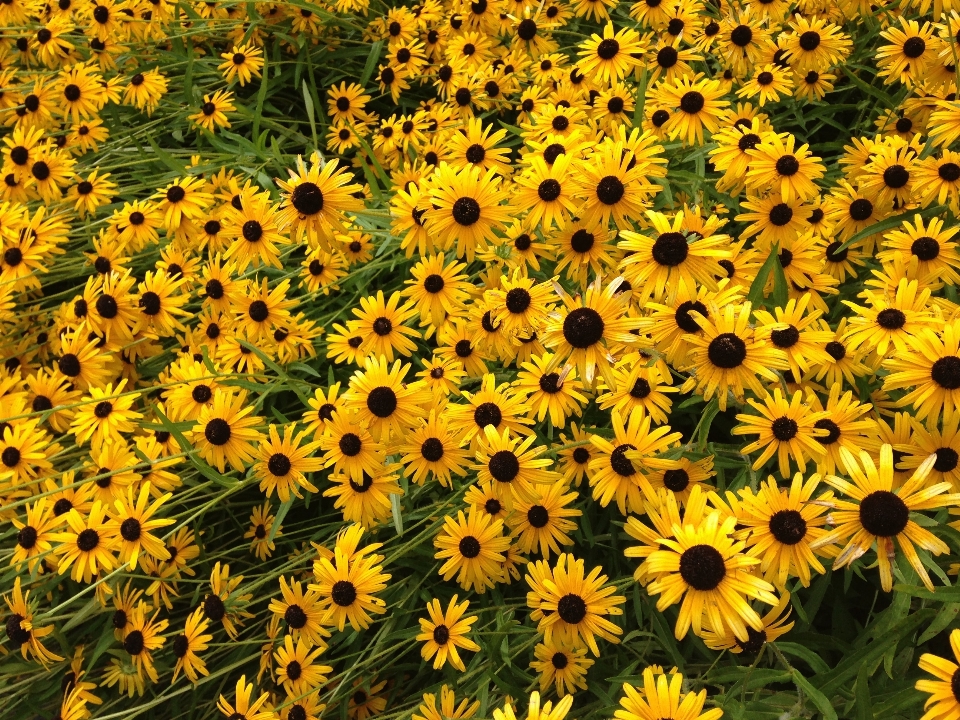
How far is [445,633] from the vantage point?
1.74 metres

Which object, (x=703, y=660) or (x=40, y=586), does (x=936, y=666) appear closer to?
(x=703, y=660)

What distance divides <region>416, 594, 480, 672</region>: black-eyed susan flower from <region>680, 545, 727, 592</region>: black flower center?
0.68m

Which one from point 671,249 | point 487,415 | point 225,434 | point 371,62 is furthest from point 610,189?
point 371,62

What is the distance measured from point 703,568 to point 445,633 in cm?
83

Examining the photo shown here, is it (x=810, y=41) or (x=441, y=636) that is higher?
(x=810, y=41)

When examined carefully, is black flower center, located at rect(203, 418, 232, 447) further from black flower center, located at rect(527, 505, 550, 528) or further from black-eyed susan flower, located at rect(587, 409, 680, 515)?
black-eyed susan flower, located at rect(587, 409, 680, 515)

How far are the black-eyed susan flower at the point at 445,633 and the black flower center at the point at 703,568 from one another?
2.22 feet

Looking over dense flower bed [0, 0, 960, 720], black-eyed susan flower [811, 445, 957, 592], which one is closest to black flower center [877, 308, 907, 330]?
dense flower bed [0, 0, 960, 720]

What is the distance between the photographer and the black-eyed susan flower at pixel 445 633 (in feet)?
5.56

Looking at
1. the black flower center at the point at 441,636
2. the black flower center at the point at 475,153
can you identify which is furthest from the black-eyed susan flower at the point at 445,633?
the black flower center at the point at 475,153

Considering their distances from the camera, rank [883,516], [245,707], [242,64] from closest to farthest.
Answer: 1. [883,516]
2. [245,707]
3. [242,64]

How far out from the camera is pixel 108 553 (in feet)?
6.61

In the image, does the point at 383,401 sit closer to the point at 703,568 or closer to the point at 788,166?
the point at 703,568

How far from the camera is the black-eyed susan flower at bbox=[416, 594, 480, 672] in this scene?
66.7 inches
